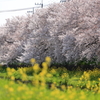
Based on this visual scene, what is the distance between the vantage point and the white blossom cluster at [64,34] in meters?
27.3

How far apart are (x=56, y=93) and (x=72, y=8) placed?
2572cm

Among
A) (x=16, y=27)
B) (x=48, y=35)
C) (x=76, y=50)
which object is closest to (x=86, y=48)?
(x=76, y=50)

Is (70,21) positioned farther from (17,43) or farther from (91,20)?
(17,43)

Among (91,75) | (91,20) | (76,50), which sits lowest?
(91,75)

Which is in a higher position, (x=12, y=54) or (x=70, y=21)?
(x=70, y=21)

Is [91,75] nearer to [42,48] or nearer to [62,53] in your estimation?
[62,53]

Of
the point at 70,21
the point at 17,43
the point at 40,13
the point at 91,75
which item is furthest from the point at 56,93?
the point at 17,43

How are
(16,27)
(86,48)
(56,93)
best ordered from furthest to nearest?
(16,27)
(86,48)
(56,93)

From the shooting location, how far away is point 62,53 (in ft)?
107

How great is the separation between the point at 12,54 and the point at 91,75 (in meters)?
21.2

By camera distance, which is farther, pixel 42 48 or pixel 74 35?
pixel 42 48

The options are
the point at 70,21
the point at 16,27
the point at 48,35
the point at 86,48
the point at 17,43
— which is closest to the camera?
the point at 86,48

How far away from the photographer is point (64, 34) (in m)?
32.0

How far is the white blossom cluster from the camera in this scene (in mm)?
27266
